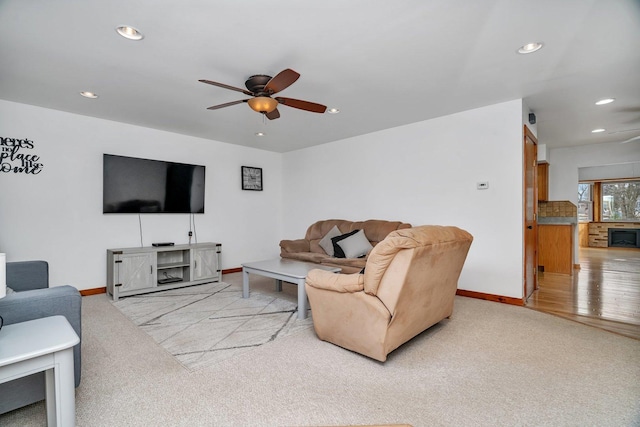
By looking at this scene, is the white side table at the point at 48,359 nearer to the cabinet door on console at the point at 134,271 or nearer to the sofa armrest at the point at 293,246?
the cabinet door on console at the point at 134,271

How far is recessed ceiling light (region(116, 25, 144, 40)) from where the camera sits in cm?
225

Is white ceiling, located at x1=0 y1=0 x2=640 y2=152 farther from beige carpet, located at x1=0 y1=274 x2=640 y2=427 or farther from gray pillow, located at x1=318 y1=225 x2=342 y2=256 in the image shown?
beige carpet, located at x1=0 y1=274 x2=640 y2=427

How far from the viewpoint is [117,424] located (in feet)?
5.34

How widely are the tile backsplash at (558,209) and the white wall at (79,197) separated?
6190 mm

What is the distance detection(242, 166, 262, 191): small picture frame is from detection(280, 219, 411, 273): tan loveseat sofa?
1.56 m

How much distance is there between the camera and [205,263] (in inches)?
192

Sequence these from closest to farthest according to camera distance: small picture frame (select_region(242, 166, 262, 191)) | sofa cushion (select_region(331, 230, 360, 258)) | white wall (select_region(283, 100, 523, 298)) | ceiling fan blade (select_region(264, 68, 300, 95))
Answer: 1. ceiling fan blade (select_region(264, 68, 300, 95))
2. white wall (select_region(283, 100, 523, 298))
3. sofa cushion (select_region(331, 230, 360, 258))
4. small picture frame (select_region(242, 166, 262, 191))

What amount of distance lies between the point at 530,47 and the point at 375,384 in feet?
9.23

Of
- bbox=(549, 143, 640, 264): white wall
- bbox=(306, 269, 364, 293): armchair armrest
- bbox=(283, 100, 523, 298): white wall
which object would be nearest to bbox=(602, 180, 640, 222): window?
bbox=(549, 143, 640, 264): white wall

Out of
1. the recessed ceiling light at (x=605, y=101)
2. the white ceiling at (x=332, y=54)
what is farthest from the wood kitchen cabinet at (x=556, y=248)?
the recessed ceiling light at (x=605, y=101)

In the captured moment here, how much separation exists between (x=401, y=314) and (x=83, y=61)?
3.35 m

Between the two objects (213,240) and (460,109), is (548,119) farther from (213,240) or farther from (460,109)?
(213,240)

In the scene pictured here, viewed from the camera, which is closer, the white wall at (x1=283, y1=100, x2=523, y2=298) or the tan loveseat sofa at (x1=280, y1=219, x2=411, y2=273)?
the white wall at (x1=283, y1=100, x2=523, y2=298)

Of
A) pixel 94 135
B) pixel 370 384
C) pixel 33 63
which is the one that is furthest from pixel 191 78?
pixel 370 384
